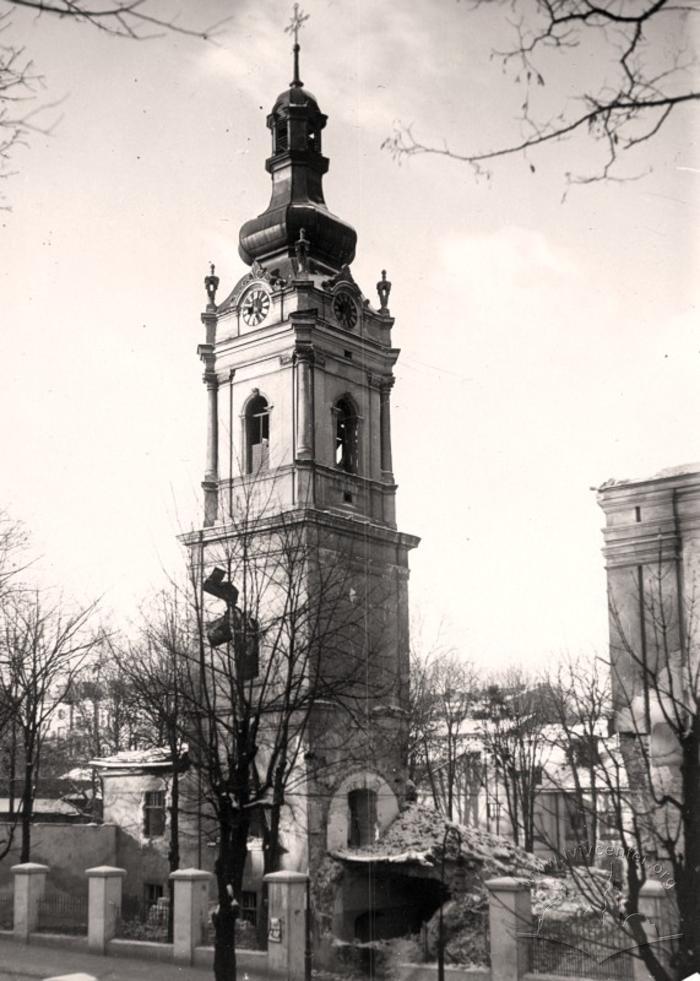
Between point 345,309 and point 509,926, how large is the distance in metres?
12.7

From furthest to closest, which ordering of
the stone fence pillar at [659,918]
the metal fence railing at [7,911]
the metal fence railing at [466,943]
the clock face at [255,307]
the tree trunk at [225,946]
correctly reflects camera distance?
1. the clock face at [255,307]
2. the metal fence railing at [466,943]
3. the metal fence railing at [7,911]
4. the tree trunk at [225,946]
5. the stone fence pillar at [659,918]

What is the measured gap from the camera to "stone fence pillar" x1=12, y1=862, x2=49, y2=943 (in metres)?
11.6

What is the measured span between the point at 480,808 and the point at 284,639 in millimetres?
18371

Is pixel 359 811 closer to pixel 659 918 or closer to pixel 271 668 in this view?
pixel 271 668

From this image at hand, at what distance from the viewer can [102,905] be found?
12922 millimetres

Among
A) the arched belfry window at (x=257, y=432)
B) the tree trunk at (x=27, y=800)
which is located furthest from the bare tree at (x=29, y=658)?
the arched belfry window at (x=257, y=432)

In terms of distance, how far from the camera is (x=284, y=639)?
18.2m

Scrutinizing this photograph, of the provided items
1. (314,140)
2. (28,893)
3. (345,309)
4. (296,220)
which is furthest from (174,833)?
(314,140)

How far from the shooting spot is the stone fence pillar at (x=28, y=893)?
1160 centimetres

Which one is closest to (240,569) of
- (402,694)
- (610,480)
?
(402,694)

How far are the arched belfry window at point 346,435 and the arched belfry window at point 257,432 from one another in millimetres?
1264

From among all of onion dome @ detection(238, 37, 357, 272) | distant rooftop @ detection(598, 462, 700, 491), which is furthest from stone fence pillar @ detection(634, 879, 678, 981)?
onion dome @ detection(238, 37, 357, 272)

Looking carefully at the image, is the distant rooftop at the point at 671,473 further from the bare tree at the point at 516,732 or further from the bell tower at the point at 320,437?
the bare tree at the point at 516,732

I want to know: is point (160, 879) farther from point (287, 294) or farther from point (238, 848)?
point (287, 294)
